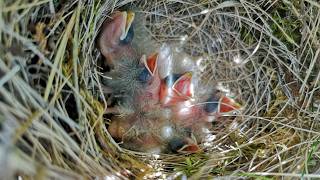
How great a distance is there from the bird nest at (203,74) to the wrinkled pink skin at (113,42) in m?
0.03

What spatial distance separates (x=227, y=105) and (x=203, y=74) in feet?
0.54

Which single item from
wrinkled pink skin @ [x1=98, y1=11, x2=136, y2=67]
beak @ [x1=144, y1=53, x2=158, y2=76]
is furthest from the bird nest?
beak @ [x1=144, y1=53, x2=158, y2=76]

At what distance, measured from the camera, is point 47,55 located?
4.09 ft

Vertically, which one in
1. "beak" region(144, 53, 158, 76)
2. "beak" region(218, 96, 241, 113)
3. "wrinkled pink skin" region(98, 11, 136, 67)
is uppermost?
"wrinkled pink skin" region(98, 11, 136, 67)

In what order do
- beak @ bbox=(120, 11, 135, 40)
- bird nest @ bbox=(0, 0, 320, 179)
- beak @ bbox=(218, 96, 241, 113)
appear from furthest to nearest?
beak @ bbox=(218, 96, 241, 113) < beak @ bbox=(120, 11, 135, 40) < bird nest @ bbox=(0, 0, 320, 179)

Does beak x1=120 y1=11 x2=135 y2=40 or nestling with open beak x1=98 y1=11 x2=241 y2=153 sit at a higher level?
beak x1=120 y1=11 x2=135 y2=40

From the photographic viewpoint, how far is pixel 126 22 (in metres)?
1.47

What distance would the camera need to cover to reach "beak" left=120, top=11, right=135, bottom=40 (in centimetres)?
147

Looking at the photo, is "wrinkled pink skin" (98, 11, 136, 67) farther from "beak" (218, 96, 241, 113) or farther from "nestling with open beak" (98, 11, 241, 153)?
"beak" (218, 96, 241, 113)

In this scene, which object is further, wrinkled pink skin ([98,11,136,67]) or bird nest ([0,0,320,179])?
wrinkled pink skin ([98,11,136,67])

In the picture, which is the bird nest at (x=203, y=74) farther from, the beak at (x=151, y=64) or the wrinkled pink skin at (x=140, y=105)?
the beak at (x=151, y=64)

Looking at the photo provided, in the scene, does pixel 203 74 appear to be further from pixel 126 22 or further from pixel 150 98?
pixel 126 22

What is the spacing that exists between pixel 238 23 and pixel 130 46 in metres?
0.41

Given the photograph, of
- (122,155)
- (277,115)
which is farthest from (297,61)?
(122,155)
